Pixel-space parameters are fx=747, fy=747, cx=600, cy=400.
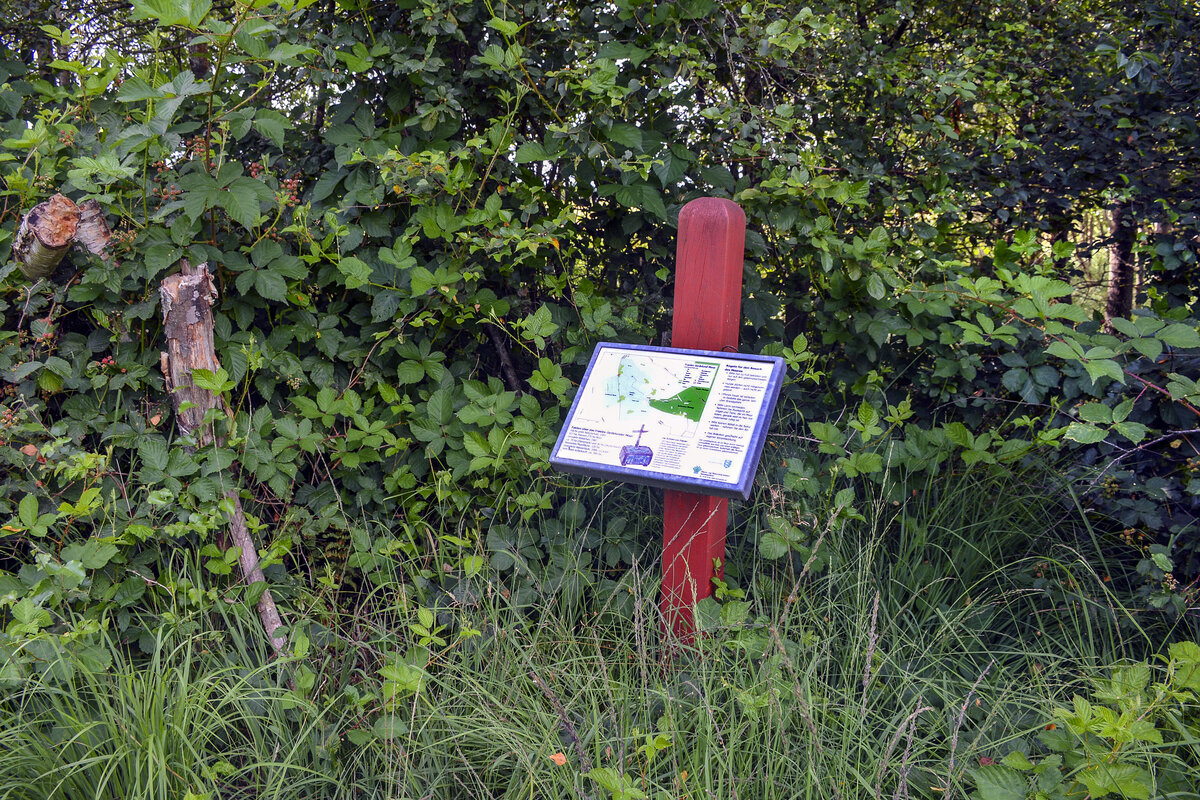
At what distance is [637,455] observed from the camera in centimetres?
198

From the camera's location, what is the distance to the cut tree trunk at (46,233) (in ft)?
7.23

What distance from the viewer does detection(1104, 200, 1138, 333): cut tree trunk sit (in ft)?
10.1

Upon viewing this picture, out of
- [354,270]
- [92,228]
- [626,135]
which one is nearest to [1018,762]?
[626,135]

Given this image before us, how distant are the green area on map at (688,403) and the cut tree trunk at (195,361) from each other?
1.33 m

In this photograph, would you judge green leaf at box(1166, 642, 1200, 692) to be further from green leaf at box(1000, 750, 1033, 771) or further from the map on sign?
the map on sign

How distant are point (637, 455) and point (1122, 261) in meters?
3.13

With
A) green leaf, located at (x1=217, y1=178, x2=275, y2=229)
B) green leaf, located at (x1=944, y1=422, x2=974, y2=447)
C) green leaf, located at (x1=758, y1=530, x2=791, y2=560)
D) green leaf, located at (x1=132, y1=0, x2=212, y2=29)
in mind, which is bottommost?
green leaf, located at (x1=758, y1=530, x2=791, y2=560)

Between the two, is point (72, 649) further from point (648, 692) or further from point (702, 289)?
point (702, 289)

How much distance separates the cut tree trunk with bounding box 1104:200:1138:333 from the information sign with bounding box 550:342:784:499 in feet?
3.79

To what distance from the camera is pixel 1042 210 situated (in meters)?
3.26

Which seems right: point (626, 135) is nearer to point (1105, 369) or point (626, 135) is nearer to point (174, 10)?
point (174, 10)

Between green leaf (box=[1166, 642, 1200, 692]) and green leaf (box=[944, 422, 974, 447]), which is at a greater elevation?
green leaf (box=[944, 422, 974, 447])

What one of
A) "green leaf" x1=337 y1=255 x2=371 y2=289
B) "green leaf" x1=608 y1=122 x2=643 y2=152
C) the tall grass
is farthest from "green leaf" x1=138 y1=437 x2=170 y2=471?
"green leaf" x1=608 y1=122 x2=643 y2=152

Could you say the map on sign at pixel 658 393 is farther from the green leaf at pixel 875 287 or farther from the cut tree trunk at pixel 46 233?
the cut tree trunk at pixel 46 233
